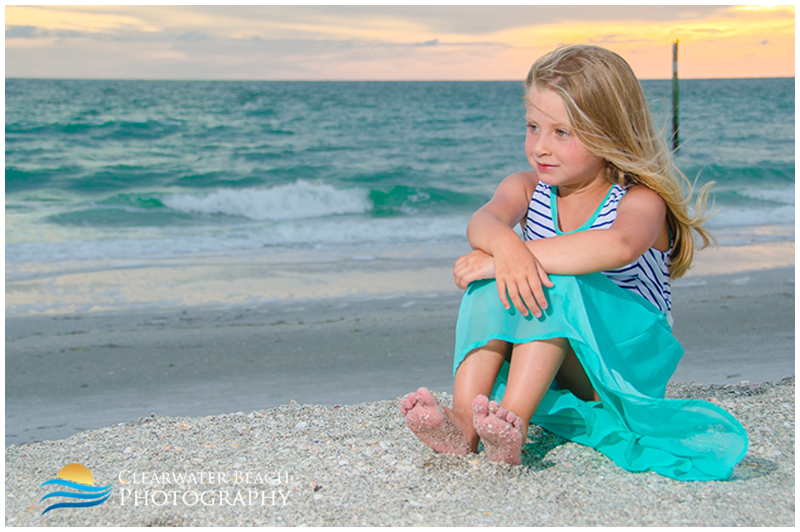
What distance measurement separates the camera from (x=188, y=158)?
16062 millimetres

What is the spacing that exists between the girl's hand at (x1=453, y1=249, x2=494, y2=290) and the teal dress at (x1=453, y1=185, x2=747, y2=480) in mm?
32

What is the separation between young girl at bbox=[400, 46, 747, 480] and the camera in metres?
1.79

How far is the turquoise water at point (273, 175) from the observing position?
8.84 meters

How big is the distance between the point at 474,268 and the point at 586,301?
1.12ft

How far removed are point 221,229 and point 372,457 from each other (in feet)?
26.1

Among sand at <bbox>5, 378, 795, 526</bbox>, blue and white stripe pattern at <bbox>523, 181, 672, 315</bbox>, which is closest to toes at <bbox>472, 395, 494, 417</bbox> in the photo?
sand at <bbox>5, 378, 795, 526</bbox>

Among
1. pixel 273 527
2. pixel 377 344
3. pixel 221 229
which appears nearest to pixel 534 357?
pixel 273 527

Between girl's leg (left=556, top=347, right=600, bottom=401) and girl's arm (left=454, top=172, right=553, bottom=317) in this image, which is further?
girl's leg (left=556, top=347, right=600, bottom=401)

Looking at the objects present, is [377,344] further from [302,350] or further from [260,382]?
[260,382]

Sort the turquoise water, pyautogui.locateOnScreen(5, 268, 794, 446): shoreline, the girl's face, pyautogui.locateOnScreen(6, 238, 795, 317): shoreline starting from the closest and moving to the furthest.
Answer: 1. the girl's face
2. pyautogui.locateOnScreen(5, 268, 794, 446): shoreline
3. pyautogui.locateOnScreen(6, 238, 795, 317): shoreline
4. the turquoise water

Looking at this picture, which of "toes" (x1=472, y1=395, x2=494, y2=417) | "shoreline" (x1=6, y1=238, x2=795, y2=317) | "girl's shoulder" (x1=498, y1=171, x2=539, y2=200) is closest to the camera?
"toes" (x1=472, y1=395, x2=494, y2=417)

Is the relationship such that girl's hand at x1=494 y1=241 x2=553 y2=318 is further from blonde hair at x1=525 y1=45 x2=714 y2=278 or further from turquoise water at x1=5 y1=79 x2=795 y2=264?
turquoise water at x1=5 y1=79 x2=795 y2=264

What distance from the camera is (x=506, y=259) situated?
181 cm

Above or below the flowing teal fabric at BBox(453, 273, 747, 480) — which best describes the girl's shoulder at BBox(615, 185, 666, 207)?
above
